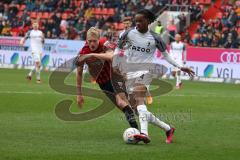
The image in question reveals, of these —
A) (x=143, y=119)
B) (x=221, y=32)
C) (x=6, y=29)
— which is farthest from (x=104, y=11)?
(x=143, y=119)

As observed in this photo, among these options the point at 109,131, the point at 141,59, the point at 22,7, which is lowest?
the point at 22,7

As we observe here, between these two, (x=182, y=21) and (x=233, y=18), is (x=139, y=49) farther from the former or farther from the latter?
(x=182, y=21)

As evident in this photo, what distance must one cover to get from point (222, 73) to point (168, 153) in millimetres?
20970

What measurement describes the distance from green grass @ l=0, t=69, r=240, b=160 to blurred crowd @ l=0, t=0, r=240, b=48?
14208 millimetres

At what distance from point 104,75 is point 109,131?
55.0 inches

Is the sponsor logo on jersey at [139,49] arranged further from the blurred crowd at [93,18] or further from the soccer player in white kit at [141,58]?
the blurred crowd at [93,18]

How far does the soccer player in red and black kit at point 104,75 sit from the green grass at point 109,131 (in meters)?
0.62

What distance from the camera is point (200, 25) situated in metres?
39.0

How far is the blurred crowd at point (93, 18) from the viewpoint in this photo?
3581 centimetres

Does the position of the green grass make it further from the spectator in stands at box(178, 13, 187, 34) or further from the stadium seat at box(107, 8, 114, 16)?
the stadium seat at box(107, 8, 114, 16)

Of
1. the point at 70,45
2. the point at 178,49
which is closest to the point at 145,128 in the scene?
the point at 178,49

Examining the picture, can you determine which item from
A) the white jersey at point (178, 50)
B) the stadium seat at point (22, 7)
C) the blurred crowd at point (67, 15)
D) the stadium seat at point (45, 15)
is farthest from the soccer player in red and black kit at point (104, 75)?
the stadium seat at point (22, 7)

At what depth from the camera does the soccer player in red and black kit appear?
12.7 m

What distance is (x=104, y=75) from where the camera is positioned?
13.0 metres
